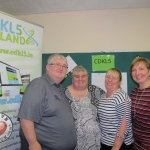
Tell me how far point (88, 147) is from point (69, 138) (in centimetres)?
36

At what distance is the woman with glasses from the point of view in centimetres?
186

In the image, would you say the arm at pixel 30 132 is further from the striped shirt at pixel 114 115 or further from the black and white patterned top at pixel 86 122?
the striped shirt at pixel 114 115

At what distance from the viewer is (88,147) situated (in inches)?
73.8

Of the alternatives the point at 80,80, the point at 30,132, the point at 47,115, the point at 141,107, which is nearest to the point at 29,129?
the point at 30,132

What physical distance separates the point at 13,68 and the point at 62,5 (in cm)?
114

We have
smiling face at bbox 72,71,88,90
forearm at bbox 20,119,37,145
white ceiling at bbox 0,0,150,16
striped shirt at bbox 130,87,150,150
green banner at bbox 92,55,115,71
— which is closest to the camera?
forearm at bbox 20,119,37,145

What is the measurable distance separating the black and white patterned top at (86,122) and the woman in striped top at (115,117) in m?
0.08

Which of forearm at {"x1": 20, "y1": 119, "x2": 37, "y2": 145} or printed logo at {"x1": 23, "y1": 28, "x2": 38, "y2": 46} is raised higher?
printed logo at {"x1": 23, "y1": 28, "x2": 38, "y2": 46}

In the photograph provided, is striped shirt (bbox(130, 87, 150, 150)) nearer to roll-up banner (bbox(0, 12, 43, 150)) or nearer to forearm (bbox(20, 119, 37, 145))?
forearm (bbox(20, 119, 37, 145))

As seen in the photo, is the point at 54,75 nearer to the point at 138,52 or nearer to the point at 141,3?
the point at 138,52

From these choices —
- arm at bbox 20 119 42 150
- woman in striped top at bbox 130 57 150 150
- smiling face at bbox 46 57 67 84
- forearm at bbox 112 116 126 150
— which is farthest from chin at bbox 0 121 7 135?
woman in striped top at bbox 130 57 150 150

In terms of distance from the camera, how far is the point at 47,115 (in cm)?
156

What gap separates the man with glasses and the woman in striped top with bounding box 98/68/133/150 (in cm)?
37

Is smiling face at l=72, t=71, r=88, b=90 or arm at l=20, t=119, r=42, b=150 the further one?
smiling face at l=72, t=71, r=88, b=90
